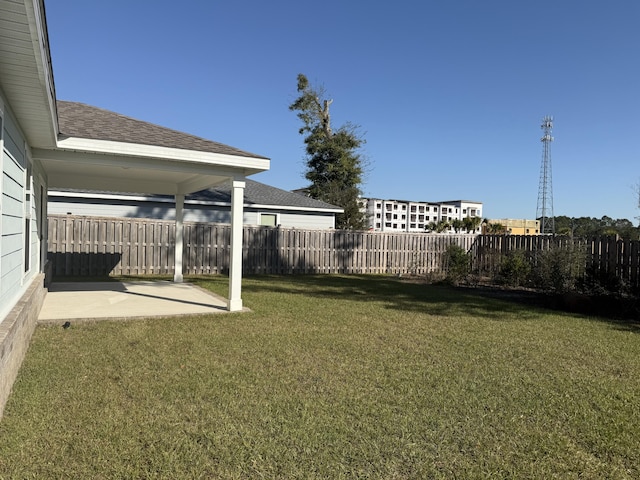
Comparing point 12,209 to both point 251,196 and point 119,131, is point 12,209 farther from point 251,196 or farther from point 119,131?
point 251,196

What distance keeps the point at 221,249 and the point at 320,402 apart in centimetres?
1240

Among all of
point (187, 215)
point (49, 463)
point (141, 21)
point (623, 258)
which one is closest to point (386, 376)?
point (49, 463)

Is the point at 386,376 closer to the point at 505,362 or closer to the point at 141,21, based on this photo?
the point at 505,362

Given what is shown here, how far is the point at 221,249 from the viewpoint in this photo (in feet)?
51.5

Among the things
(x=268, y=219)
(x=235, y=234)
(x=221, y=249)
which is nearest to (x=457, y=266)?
(x=221, y=249)

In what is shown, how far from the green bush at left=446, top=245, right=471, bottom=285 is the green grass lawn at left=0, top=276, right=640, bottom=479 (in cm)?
657

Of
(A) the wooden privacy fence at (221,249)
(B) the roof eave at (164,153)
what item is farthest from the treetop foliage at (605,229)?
(B) the roof eave at (164,153)

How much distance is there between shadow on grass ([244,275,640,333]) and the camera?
28.9 feet

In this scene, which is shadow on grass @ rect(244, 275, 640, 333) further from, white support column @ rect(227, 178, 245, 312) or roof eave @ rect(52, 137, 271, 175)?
roof eave @ rect(52, 137, 271, 175)

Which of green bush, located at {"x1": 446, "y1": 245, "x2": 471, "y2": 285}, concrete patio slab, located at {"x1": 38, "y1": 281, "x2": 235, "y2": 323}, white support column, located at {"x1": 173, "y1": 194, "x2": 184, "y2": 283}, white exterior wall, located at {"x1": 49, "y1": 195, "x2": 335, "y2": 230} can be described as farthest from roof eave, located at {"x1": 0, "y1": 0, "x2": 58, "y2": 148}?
white exterior wall, located at {"x1": 49, "y1": 195, "x2": 335, "y2": 230}

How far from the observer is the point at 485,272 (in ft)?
51.5

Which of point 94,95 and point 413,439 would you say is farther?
point 94,95

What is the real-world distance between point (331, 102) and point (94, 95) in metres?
16.8

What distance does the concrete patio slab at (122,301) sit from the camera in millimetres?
7324
